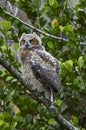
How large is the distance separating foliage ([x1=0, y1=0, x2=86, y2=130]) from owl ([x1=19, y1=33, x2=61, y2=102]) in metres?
0.07

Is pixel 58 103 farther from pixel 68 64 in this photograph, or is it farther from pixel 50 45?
pixel 50 45

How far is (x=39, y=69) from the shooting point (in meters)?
3.62

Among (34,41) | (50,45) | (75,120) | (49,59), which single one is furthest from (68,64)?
(34,41)

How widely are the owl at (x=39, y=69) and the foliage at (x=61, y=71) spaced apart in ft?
0.23

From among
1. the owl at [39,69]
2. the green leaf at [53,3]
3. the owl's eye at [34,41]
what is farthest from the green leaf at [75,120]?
the owl's eye at [34,41]

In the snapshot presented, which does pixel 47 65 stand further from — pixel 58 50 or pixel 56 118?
pixel 56 118

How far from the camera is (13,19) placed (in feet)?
11.4

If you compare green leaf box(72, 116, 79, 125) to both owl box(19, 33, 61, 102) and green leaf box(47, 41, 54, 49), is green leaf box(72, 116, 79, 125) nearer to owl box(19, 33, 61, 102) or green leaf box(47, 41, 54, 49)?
owl box(19, 33, 61, 102)

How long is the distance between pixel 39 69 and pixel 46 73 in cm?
10

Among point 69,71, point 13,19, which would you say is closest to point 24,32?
point 13,19

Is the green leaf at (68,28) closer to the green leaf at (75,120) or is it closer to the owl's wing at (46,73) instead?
the owl's wing at (46,73)

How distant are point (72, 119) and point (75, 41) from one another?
529 mm

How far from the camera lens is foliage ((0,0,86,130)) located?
2965 mm

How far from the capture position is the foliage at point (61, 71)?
2.96m
